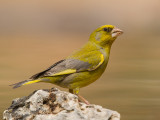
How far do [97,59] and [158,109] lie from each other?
6.60ft

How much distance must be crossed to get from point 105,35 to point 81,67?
0.59 meters

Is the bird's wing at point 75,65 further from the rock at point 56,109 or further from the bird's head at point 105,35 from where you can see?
the rock at point 56,109

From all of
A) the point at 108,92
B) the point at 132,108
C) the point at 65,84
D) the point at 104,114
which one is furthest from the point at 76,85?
the point at 108,92

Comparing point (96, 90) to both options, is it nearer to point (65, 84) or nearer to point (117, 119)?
point (65, 84)

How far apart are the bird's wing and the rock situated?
1.81ft

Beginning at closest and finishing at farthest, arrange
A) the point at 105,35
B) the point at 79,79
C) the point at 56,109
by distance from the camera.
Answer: the point at 56,109 < the point at 79,79 < the point at 105,35

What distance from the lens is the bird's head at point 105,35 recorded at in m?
6.18

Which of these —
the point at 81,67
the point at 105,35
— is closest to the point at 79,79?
the point at 81,67

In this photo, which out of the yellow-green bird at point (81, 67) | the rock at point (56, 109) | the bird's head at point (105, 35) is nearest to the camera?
the rock at point (56, 109)

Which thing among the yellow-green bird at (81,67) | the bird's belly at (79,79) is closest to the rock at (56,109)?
the yellow-green bird at (81,67)

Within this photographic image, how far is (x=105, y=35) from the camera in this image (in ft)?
20.3

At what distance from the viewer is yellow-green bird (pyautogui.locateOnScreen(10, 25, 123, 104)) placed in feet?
18.6

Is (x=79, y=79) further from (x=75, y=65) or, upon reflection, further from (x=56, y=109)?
(x=56, y=109)

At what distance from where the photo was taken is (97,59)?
592 centimetres
